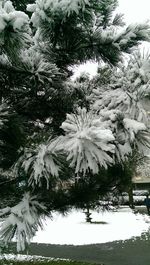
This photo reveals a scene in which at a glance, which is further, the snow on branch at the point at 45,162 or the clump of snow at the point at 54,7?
the clump of snow at the point at 54,7

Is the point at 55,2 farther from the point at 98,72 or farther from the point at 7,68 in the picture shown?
the point at 98,72

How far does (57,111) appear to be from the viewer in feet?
12.9

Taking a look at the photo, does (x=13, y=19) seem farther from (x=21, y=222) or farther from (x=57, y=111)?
(x=57, y=111)

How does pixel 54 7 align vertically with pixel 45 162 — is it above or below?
above

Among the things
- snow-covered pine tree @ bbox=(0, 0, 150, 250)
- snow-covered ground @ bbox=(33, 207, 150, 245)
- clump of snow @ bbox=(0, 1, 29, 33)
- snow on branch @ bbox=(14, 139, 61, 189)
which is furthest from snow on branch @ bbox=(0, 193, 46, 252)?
snow-covered ground @ bbox=(33, 207, 150, 245)

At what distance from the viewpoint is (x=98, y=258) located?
10.5 meters

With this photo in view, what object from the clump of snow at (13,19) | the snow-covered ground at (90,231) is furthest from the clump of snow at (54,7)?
the snow-covered ground at (90,231)

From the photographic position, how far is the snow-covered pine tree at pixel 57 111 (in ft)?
7.07

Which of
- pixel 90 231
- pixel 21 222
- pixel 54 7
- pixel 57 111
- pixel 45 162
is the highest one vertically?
pixel 54 7

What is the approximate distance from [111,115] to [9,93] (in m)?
1.50

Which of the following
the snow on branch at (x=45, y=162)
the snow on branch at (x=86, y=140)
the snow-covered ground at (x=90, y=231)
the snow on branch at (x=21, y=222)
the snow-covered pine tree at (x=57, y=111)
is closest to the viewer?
the snow on branch at (x=86, y=140)

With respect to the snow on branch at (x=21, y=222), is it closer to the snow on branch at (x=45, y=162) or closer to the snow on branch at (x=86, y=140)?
the snow on branch at (x=45, y=162)

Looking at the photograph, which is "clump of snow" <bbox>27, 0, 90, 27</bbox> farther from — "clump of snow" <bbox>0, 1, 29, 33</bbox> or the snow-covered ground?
Result: the snow-covered ground

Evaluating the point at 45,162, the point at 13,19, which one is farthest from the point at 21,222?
the point at 13,19
